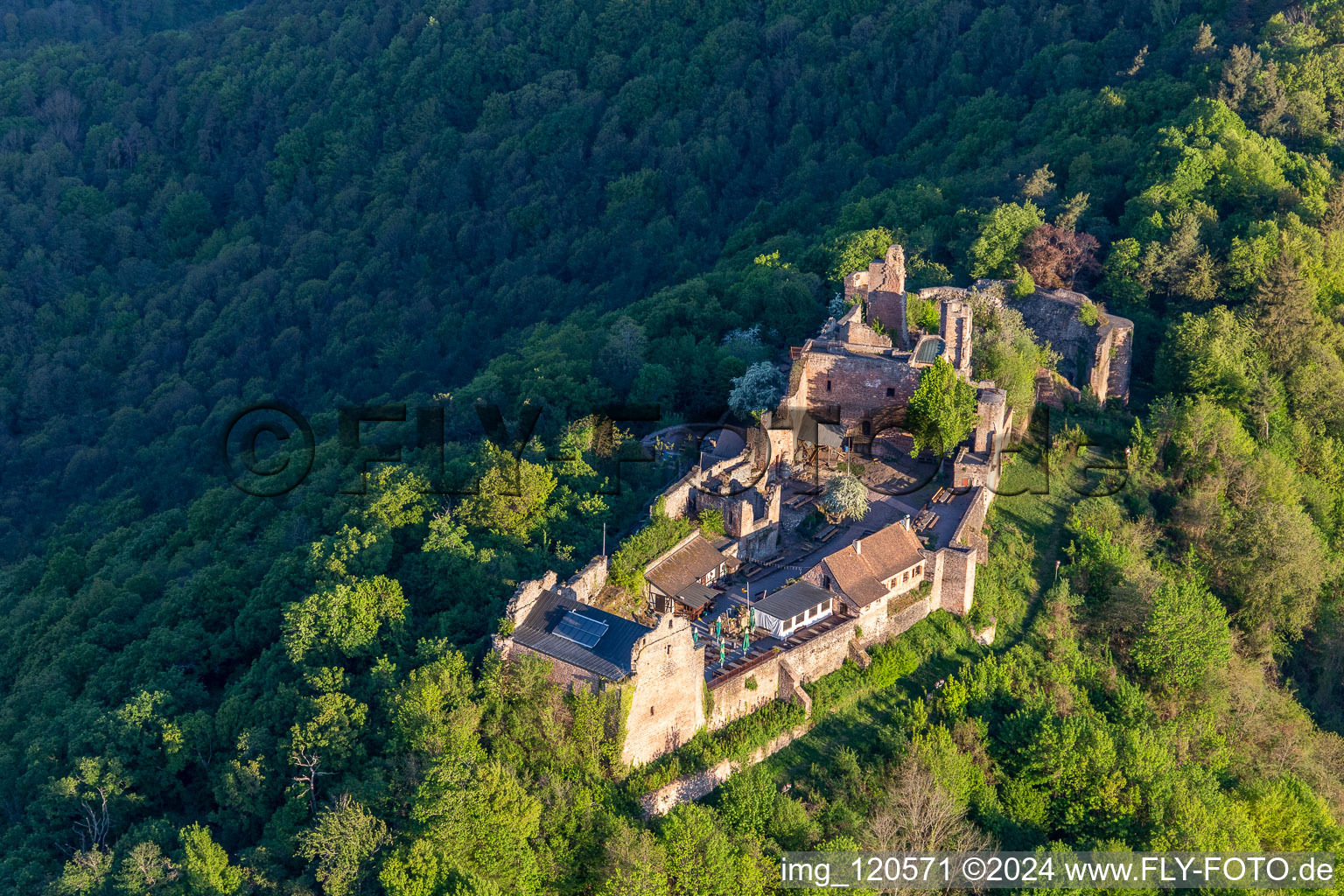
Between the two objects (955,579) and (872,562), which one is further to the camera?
(955,579)

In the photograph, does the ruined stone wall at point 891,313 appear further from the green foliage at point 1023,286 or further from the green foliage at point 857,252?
the green foliage at point 1023,286

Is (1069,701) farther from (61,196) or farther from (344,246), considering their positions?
(61,196)

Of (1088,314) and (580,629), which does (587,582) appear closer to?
(580,629)

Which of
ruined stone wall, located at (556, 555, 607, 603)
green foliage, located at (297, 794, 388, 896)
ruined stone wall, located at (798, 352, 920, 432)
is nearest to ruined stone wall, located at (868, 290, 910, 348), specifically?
ruined stone wall, located at (798, 352, 920, 432)

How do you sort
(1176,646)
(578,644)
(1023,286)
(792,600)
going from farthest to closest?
(1023,286)
(1176,646)
(792,600)
(578,644)

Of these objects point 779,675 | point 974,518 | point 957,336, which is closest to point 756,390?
point 957,336

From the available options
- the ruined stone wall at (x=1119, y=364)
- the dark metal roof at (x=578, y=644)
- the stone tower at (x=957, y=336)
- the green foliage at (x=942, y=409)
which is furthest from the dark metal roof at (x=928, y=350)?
A: the dark metal roof at (x=578, y=644)

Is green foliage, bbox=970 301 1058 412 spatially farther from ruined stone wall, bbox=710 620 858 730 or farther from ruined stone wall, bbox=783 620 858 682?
ruined stone wall, bbox=710 620 858 730
